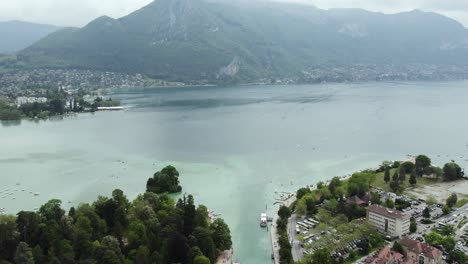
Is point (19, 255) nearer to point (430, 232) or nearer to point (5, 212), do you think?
point (5, 212)

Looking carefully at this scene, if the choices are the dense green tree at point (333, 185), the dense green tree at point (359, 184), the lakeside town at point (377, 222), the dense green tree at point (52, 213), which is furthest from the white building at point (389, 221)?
the dense green tree at point (52, 213)

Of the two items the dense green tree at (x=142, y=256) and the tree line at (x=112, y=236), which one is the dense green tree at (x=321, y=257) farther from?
the dense green tree at (x=142, y=256)

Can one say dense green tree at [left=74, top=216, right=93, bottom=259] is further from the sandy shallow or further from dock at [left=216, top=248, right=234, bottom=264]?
the sandy shallow

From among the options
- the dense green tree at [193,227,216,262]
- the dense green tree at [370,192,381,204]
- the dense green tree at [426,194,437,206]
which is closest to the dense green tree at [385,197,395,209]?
the dense green tree at [370,192,381,204]

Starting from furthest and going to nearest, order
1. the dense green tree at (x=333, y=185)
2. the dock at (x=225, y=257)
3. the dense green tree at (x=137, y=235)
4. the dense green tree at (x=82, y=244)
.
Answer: the dense green tree at (x=333, y=185)
the dock at (x=225, y=257)
the dense green tree at (x=137, y=235)
the dense green tree at (x=82, y=244)

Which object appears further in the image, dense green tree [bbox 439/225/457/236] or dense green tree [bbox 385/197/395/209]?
dense green tree [bbox 385/197/395/209]

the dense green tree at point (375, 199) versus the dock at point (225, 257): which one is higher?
the dense green tree at point (375, 199)

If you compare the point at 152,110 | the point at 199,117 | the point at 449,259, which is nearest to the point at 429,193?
the point at 449,259
